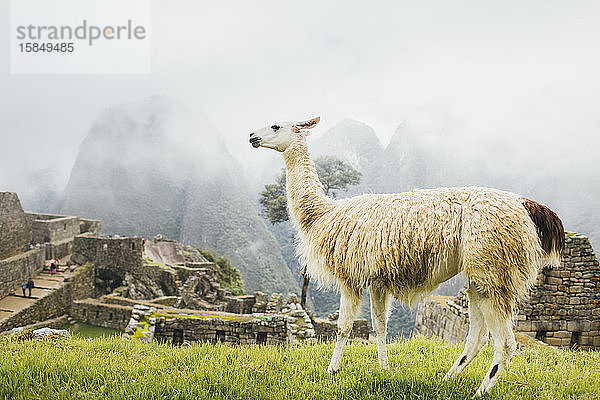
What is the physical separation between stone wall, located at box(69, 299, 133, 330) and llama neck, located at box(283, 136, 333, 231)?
55.8 feet

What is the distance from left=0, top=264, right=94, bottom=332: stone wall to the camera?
59.8 ft

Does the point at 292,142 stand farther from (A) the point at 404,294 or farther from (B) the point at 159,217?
(B) the point at 159,217

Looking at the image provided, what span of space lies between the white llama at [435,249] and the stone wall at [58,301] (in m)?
19.5

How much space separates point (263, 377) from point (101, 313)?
19.4m

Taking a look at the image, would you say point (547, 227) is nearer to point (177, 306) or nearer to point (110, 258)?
point (177, 306)

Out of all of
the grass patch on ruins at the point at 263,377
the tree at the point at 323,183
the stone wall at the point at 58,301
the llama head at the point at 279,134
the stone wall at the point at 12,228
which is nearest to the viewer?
the grass patch on ruins at the point at 263,377

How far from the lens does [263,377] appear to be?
378 cm

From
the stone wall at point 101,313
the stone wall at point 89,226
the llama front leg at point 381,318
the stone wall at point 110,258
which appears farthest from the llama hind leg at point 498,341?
the stone wall at point 89,226

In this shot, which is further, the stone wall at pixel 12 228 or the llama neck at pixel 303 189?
the stone wall at pixel 12 228

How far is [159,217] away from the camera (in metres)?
66.4

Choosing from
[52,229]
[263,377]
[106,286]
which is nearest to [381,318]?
[263,377]

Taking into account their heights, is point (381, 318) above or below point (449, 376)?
above

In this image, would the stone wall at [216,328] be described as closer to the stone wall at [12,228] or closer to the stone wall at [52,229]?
the stone wall at [12,228]

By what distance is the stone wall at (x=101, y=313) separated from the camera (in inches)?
721
